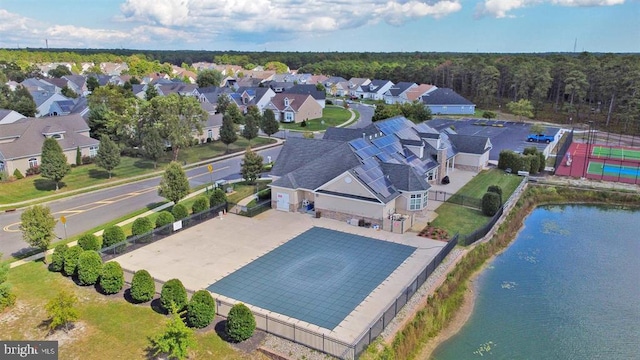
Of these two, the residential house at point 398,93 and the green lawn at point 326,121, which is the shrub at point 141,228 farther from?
the residential house at point 398,93

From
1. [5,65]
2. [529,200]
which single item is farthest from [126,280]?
[5,65]

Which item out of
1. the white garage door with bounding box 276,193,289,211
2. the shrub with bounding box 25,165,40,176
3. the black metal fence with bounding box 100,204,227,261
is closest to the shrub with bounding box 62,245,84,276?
the black metal fence with bounding box 100,204,227,261

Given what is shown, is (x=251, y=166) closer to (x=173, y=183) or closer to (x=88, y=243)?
(x=173, y=183)

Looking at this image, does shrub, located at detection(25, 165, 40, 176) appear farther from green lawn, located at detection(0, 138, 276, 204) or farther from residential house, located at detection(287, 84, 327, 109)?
residential house, located at detection(287, 84, 327, 109)

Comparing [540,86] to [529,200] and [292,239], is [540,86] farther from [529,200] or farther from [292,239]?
[292,239]

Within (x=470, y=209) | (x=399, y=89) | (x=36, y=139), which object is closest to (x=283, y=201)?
(x=470, y=209)
